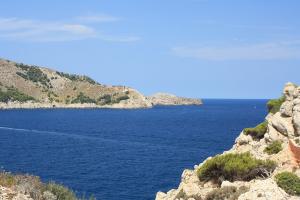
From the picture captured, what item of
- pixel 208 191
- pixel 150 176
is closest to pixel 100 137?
pixel 150 176

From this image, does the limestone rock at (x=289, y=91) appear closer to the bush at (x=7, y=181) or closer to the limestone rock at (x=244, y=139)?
the limestone rock at (x=244, y=139)

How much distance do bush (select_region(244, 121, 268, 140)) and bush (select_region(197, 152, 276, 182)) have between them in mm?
6061

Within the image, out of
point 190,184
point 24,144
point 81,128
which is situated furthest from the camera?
point 81,128

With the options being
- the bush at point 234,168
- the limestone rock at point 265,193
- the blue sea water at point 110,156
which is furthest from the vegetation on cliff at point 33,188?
the blue sea water at point 110,156

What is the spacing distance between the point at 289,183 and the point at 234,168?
5.45 meters

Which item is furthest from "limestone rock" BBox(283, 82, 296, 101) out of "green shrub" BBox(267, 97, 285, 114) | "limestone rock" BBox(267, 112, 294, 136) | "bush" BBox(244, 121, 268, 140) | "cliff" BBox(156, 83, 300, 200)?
"green shrub" BBox(267, 97, 285, 114)

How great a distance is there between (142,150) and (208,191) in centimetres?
7105

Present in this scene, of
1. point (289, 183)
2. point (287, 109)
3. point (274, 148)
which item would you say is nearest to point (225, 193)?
point (289, 183)

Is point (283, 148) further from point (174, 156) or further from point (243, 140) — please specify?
point (174, 156)

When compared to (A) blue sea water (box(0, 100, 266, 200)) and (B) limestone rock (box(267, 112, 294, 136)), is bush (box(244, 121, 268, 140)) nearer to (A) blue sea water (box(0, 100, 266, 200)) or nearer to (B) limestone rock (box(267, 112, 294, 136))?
(B) limestone rock (box(267, 112, 294, 136))

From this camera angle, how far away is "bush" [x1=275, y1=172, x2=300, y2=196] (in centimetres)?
2472

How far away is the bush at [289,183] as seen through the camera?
81.1 ft

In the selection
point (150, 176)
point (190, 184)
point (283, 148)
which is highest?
point (283, 148)

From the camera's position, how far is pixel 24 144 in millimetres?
108688
